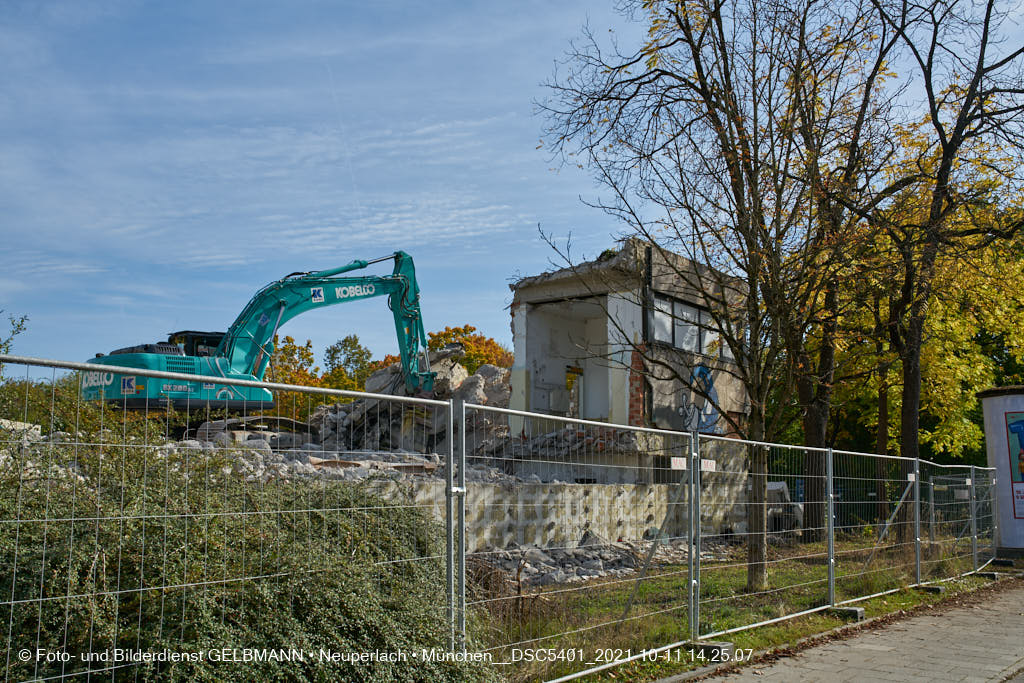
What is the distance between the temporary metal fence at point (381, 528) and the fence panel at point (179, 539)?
1cm

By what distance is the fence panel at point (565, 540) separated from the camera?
625cm

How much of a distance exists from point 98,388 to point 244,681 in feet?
5.64

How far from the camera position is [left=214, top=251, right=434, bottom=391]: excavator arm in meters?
22.4

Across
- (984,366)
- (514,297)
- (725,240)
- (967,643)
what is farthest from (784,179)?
(984,366)

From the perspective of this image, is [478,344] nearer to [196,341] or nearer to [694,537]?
[196,341]

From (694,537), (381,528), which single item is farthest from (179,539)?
(694,537)

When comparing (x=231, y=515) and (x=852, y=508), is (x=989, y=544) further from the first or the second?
(x=231, y=515)

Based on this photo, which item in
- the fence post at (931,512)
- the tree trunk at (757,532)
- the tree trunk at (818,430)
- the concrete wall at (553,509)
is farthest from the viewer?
the fence post at (931,512)

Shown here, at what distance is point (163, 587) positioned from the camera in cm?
419

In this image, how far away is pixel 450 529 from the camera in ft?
18.9

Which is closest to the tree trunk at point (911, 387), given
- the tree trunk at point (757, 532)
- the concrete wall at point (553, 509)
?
the tree trunk at point (757, 532)

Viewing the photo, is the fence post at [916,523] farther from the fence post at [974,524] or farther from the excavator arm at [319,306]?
the excavator arm at [319,306]

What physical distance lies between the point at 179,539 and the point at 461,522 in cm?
195

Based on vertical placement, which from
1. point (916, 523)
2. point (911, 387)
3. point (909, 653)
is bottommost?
point (909, 653)
